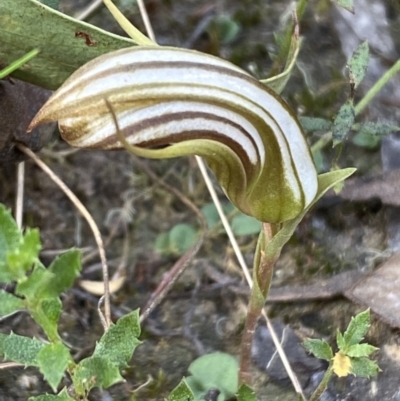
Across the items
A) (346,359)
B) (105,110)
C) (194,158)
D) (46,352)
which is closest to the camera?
(105,110)

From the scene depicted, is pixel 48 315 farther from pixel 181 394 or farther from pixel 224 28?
pixel 224 28

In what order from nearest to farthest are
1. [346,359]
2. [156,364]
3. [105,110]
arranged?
[105,110], [346,359], [156,364]

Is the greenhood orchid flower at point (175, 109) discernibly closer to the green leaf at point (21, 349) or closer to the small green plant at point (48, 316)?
the small green plant at point (48, 316)

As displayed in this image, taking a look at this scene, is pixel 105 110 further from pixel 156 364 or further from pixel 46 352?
pixel 156 364

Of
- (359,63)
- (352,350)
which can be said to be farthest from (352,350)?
(359,63)

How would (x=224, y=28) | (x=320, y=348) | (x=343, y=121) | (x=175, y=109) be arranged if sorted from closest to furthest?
(x=175, y=109)
(x=320, y=348)
(x=343, y=121)
(x=224, y=28)

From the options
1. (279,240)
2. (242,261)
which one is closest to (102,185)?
(242,261)

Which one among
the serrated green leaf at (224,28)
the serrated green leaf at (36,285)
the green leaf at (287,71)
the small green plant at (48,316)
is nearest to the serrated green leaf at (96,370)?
the small green plant at (48,316)
